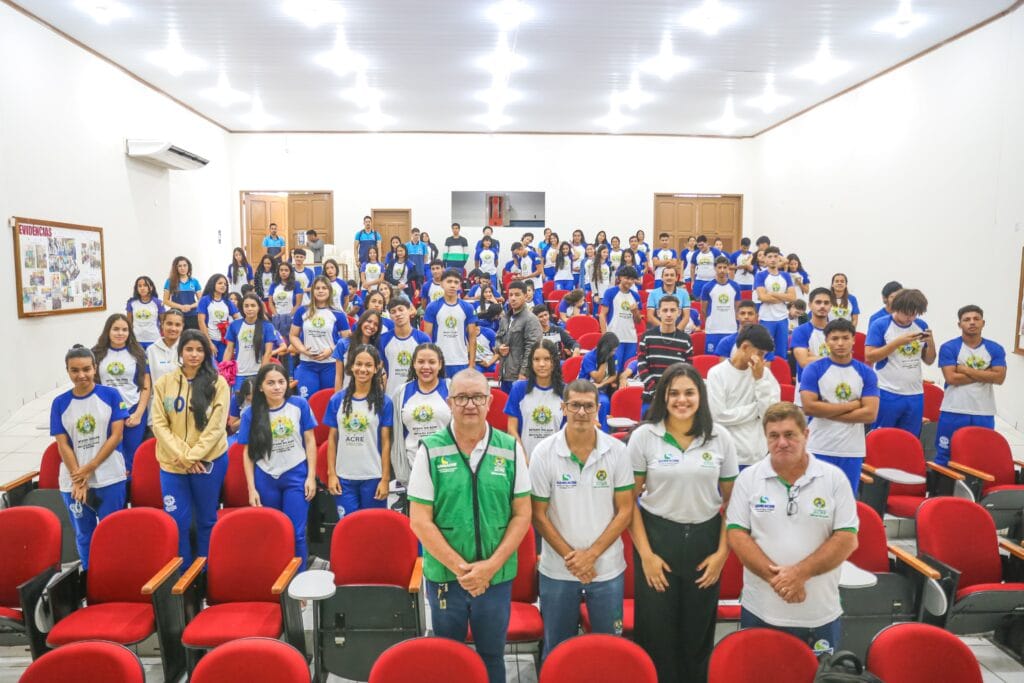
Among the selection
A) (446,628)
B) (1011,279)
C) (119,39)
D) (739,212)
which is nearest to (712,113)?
(739,212)

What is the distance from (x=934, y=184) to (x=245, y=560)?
1085cm

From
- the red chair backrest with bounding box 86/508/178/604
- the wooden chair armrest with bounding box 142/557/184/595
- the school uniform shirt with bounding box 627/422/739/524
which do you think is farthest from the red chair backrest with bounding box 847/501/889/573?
the red chair backrest with bounding box 86/508/178/604

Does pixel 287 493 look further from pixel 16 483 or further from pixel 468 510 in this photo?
pixel 16 483

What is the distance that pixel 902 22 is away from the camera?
910cm

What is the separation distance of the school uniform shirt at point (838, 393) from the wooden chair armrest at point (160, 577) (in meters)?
3.87

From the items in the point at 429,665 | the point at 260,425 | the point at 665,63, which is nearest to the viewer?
the point at 429,665

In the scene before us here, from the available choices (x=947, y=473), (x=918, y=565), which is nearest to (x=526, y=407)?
(x=918, y=565)

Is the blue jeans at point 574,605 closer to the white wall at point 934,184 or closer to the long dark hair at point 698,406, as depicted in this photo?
the long dark hair at point 698,406

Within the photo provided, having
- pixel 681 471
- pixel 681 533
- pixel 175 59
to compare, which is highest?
pixel 175 59

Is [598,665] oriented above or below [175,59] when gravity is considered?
below

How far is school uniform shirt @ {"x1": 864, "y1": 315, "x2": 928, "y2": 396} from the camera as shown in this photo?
5621 millimetres

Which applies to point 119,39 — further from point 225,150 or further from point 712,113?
point 712,113

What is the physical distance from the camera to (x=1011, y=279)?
838cm

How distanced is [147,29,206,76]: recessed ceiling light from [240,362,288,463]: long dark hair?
8072 millimetres
